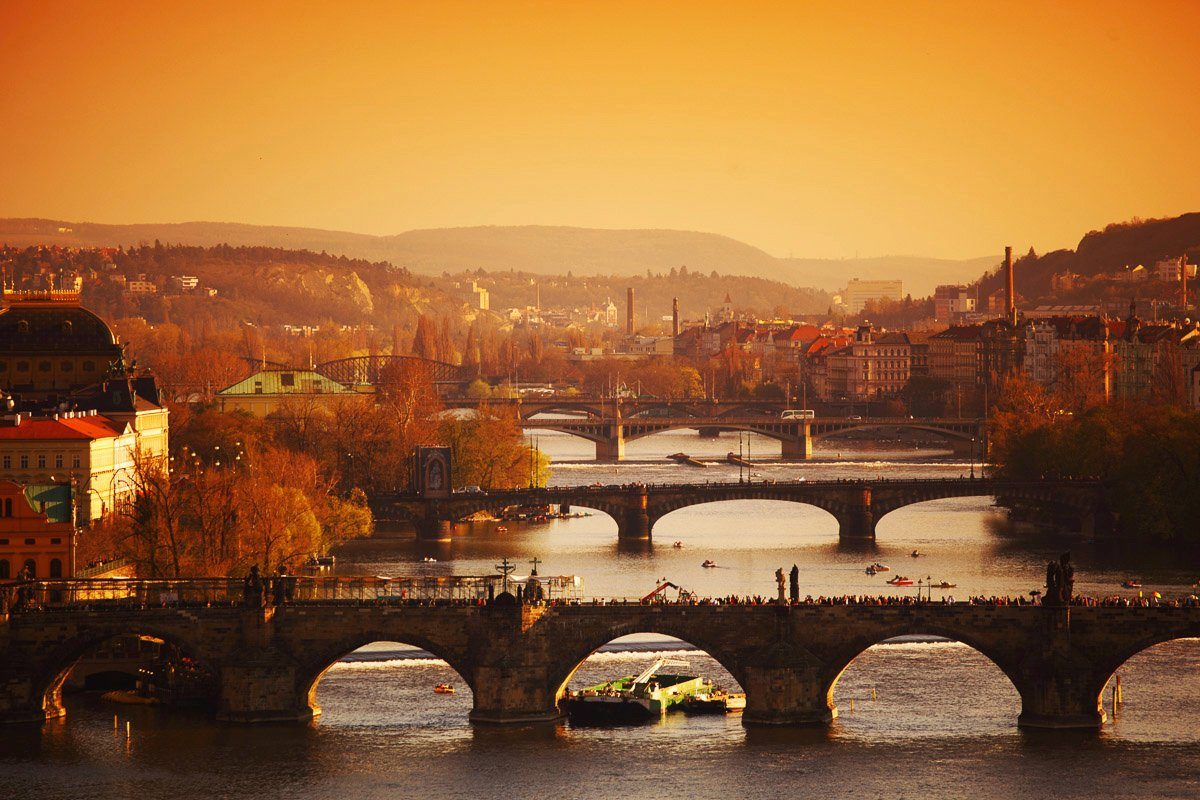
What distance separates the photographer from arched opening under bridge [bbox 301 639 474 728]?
67562 mm

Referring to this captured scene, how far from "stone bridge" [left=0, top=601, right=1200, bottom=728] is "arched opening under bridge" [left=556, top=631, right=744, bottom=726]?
2.87 ft

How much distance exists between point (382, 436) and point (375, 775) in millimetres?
67650

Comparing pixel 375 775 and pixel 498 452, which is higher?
pixel 498 452

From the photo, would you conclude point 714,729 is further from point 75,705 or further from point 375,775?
point 75,705

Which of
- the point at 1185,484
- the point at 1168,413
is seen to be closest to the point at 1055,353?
the point at 1168,413

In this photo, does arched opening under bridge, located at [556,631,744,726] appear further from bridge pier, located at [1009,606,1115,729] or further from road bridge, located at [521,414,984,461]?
road bridge, located at [521,414,984,461]

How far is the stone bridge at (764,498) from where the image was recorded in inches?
4550

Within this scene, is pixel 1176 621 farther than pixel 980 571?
No

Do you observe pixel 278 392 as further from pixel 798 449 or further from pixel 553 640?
pixel 553 640

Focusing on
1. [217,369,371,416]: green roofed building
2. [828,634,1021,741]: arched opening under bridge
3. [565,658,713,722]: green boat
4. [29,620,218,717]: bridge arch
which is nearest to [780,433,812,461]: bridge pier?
[217,369,371,416]: green roofed building

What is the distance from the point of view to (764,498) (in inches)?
4621

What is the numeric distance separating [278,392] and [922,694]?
4112 inches

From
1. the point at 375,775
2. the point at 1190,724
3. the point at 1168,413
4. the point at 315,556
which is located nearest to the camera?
the point at 375,775

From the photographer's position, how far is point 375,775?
62.2m
